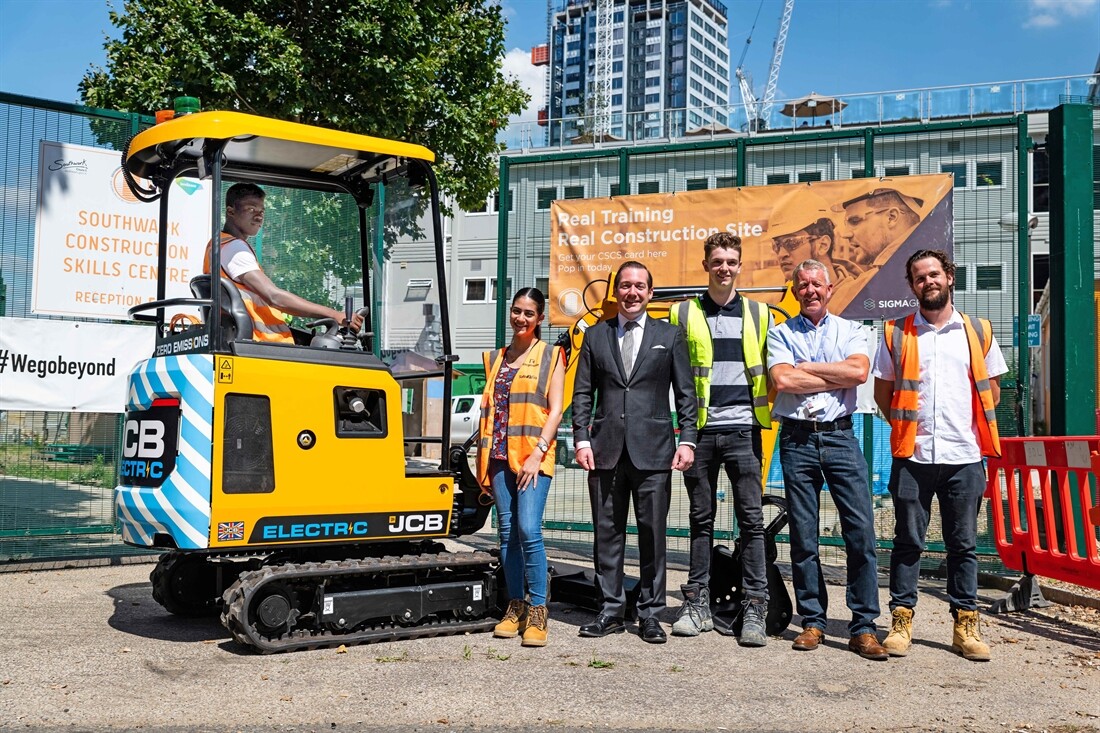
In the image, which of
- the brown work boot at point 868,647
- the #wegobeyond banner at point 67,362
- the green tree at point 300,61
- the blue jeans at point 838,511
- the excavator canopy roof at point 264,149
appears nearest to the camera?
the brown work boot at point 868,647

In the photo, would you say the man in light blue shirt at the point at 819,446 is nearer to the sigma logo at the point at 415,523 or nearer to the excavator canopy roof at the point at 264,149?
the sigma logo at the point at 415,523

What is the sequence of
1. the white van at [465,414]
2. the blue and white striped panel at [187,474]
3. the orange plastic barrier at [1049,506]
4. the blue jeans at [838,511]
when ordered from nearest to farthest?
the blue and white striped panel at [187,474] < the blue jeans at [838,511] < the orange plastic barrier at [1049,506] < the white van at [465,414]

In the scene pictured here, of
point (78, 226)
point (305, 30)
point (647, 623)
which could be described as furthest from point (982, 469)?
point (305, 30)

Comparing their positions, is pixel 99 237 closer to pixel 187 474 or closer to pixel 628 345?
pixel 187 474

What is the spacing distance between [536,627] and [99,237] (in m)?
5.50

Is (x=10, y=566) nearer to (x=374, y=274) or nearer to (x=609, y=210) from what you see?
(x=374, y=274)

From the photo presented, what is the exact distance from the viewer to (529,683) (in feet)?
16.9

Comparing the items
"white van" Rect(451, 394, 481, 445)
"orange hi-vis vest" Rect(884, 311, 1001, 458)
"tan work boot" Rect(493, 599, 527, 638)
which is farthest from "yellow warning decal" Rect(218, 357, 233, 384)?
"white van" Rect(451, 394, 481, 445)

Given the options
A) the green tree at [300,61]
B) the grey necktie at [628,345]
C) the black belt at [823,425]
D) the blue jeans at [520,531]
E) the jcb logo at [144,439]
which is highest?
the green tree at [300,61]

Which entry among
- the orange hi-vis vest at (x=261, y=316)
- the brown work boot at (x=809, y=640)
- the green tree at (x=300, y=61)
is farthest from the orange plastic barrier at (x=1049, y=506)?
the green tree at (x=300, y=61)

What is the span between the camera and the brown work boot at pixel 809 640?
235 inches

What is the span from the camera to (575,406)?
6.32 meters

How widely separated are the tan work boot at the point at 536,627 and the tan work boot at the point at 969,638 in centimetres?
233

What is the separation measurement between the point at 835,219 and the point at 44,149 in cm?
666
